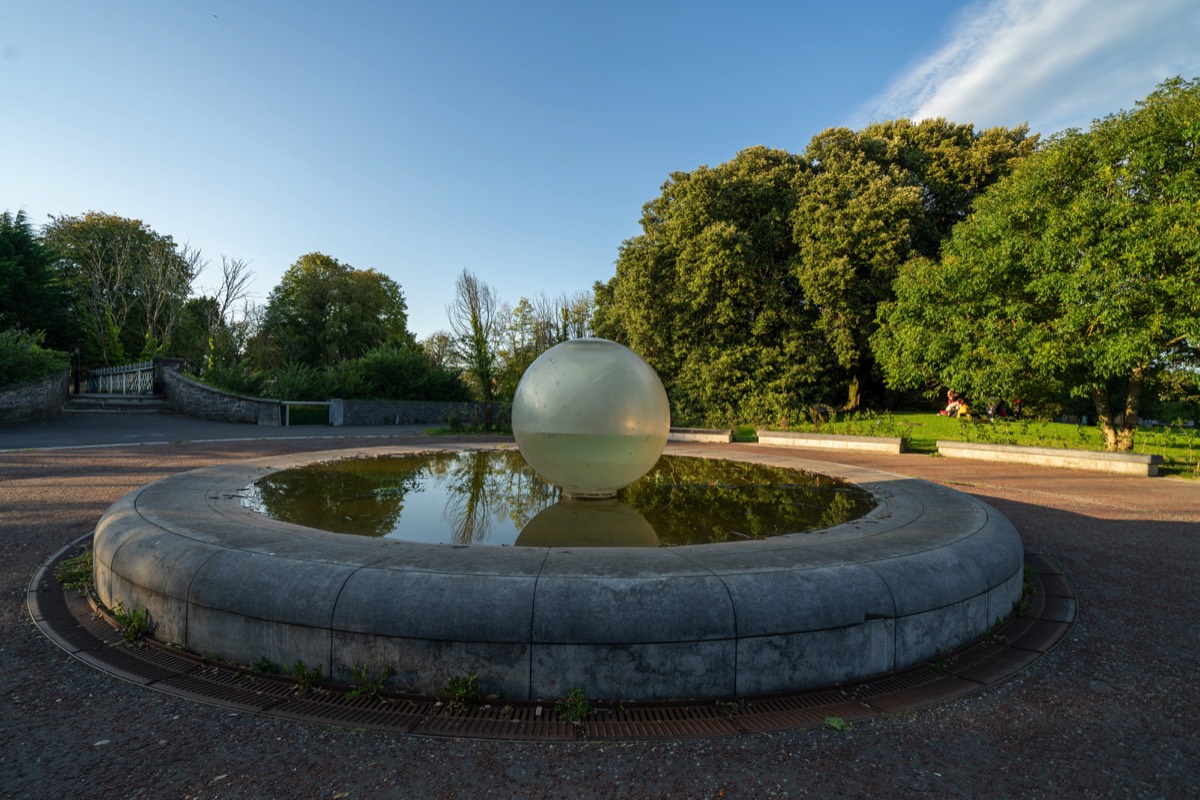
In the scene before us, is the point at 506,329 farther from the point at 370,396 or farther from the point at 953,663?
the point at 953,663

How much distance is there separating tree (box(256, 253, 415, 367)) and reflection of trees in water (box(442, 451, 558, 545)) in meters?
42.9

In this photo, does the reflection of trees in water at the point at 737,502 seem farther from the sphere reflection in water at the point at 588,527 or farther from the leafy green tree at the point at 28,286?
the leafy green tree at the point at 28,286

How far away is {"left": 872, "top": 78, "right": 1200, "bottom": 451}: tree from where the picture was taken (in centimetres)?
1639

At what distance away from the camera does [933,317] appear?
22.2m

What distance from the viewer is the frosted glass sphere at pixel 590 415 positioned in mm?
7020

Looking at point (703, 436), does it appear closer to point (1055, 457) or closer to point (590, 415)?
point (1055, 457)

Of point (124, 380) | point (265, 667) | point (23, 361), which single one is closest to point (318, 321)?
point (124, 380)

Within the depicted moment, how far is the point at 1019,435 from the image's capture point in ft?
68.8

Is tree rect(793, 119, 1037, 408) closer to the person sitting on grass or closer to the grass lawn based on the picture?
the person sitting on grass

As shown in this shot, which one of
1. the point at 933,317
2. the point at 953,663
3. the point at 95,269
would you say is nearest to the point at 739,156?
the point at 933,317

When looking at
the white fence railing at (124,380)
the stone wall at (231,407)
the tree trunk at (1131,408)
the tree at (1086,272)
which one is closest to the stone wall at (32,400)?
the stone wall at (231,407)

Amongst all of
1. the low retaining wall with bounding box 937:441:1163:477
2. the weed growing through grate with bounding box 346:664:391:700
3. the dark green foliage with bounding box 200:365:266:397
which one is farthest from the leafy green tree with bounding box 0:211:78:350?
the low retaining wall with bounding box 937:441:1163:477

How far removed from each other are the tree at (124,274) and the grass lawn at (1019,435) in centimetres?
4490

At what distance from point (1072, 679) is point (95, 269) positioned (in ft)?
192
